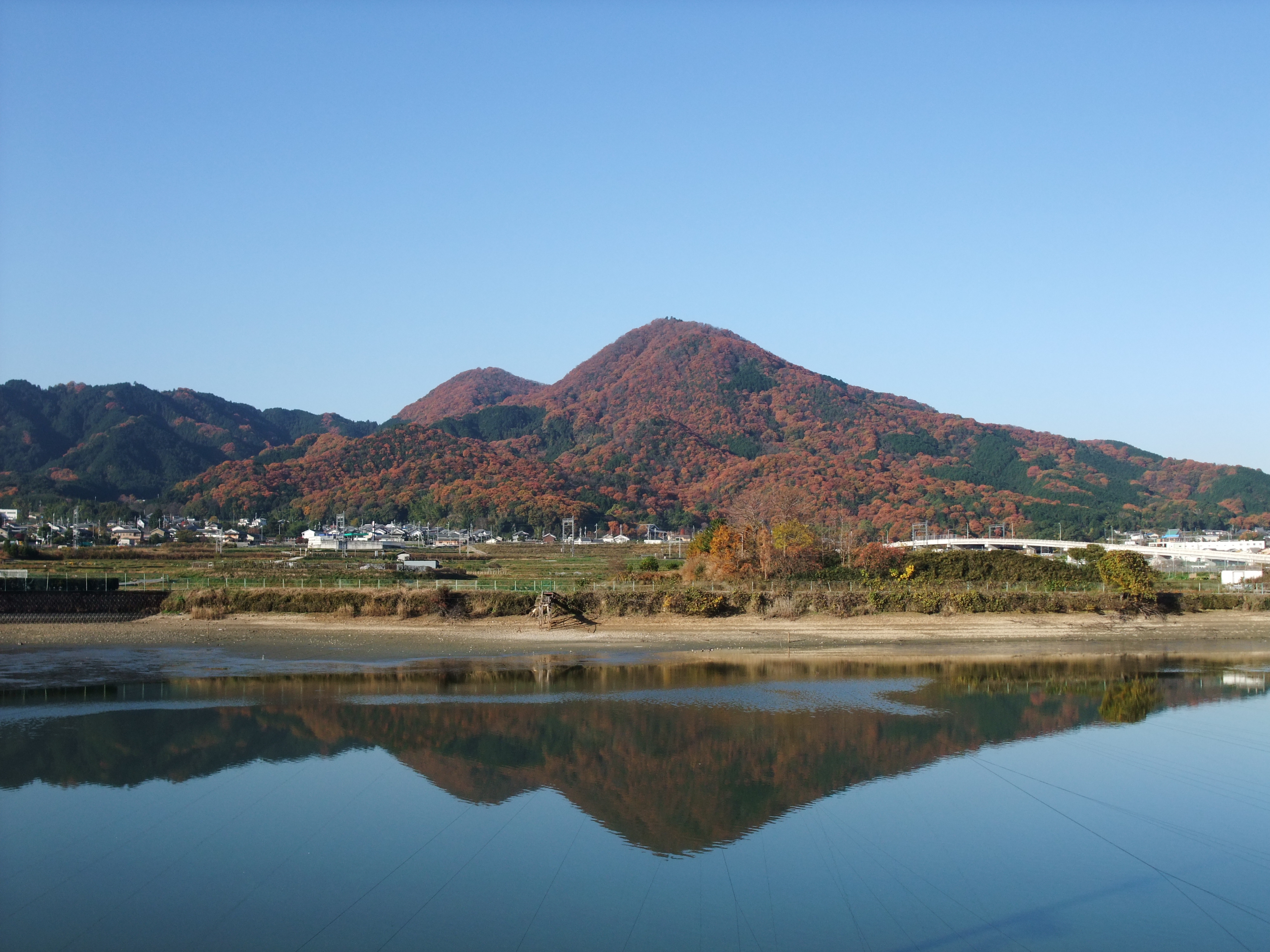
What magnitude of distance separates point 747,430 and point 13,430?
141 m

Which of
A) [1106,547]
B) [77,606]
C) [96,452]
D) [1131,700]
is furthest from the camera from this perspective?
[96,452]

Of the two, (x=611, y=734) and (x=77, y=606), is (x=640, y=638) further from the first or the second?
(x=77, y=606)

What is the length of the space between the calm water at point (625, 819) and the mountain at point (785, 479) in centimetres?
6932

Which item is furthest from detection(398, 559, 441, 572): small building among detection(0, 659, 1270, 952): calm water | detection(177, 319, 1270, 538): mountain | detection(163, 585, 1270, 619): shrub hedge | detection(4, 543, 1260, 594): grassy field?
detection(177, 319, 1270, 538): mountain

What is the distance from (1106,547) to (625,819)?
190 feet

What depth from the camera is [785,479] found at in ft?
458

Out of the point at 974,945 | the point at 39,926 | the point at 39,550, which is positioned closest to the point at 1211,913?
the point at 974,945

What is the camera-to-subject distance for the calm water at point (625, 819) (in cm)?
1200

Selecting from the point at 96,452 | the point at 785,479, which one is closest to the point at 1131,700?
the point at 785,479

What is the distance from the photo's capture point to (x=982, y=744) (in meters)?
21.0

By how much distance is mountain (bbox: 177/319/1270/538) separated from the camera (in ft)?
425

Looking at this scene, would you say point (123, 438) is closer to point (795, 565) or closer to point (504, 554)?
point (504, 554)

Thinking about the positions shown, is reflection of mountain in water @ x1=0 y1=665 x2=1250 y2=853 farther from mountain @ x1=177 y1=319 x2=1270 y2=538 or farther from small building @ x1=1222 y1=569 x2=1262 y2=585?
mountain @ x1=177 y1=319 x2=1270 y2=538

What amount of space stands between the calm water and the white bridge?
3796 cm
